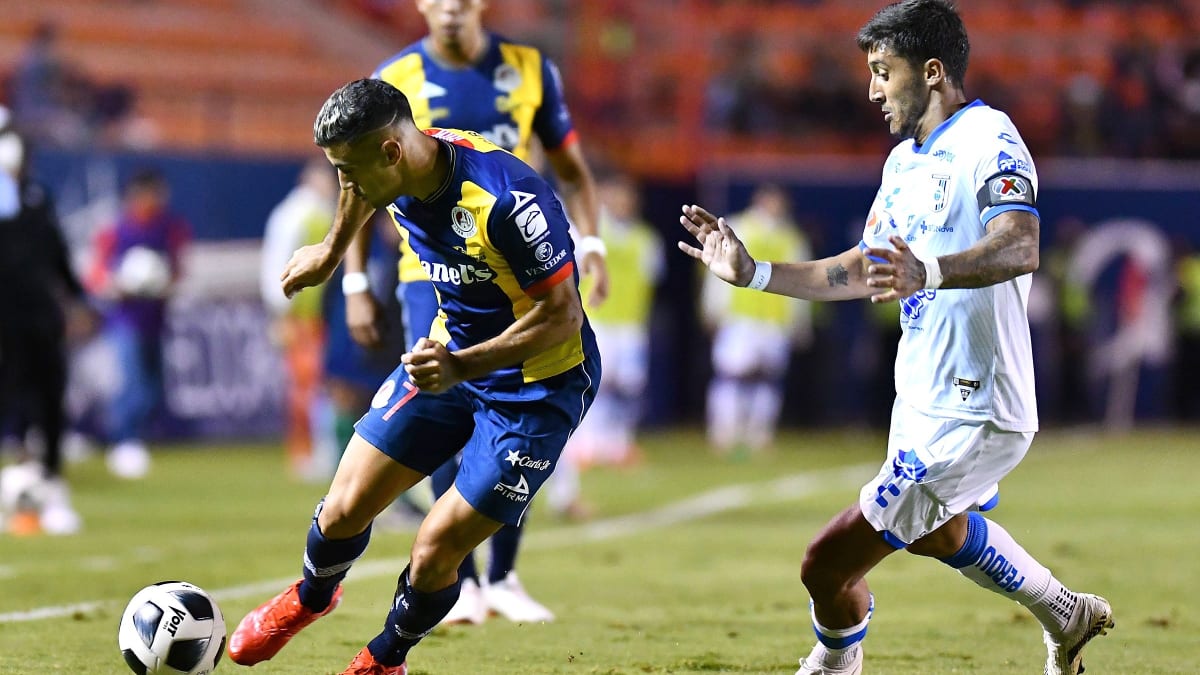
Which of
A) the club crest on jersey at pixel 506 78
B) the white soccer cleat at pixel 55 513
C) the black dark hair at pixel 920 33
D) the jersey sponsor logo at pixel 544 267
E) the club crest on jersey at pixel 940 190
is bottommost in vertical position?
the white soccer cleat at pixel 55 513

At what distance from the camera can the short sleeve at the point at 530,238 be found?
5.23 meters

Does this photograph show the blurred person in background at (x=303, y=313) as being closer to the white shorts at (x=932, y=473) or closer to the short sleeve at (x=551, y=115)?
the short sleeve at (x=551, y=115)

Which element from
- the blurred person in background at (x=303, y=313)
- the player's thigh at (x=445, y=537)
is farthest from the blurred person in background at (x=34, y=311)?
the player's thigh at (x=445, y=537)

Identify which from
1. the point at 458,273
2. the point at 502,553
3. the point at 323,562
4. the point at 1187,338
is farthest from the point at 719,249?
the point at 1187,338

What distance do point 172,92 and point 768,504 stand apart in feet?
30.9

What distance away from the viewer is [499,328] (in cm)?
558

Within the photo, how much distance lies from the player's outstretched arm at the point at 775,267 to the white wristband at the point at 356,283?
1844 millimetres

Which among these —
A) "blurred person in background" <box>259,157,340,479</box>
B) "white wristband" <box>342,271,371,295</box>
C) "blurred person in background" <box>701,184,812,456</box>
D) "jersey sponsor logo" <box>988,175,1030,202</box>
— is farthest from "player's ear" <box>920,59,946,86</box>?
"blurred person in background" <box>701,184,812,456</box>

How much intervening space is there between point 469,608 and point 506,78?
2.19 meters

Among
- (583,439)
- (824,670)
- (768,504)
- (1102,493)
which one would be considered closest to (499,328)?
(824,670)

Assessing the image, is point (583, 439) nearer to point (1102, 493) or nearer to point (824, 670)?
point (1102, 493)

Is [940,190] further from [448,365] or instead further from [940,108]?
[448,365]

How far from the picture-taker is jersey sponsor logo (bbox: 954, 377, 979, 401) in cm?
537

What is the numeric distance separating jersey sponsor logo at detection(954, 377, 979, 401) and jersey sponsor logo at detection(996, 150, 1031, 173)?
65 cm
